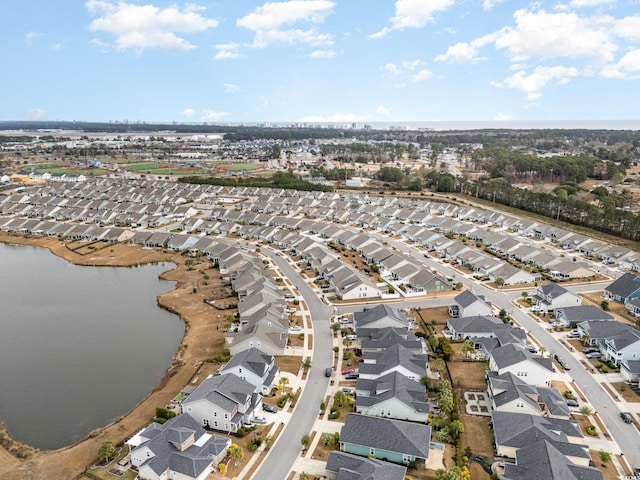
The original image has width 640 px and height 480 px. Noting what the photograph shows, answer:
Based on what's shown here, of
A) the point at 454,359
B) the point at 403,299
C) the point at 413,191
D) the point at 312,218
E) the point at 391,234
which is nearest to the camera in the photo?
the point at 454,359

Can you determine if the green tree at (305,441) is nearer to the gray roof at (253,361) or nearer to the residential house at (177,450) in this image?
the residential house at (177,450)

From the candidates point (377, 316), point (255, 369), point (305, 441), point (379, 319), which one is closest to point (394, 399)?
point (305, 441)

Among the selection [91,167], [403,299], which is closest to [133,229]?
[403,299]

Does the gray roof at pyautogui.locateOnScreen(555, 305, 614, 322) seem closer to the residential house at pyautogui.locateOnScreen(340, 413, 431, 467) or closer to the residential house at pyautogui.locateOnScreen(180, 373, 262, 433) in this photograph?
the residential house at pyautogui.locateOnScreen(340, 413, 431, 467)

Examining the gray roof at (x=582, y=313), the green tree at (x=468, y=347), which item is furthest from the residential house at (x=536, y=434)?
the gray roof at (x=582, y=313)

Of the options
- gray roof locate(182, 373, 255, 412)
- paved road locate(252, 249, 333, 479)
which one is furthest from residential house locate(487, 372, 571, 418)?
gray roof locate(182, 373, 255, 412)

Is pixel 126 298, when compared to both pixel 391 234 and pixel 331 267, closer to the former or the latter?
pixel 331 267
